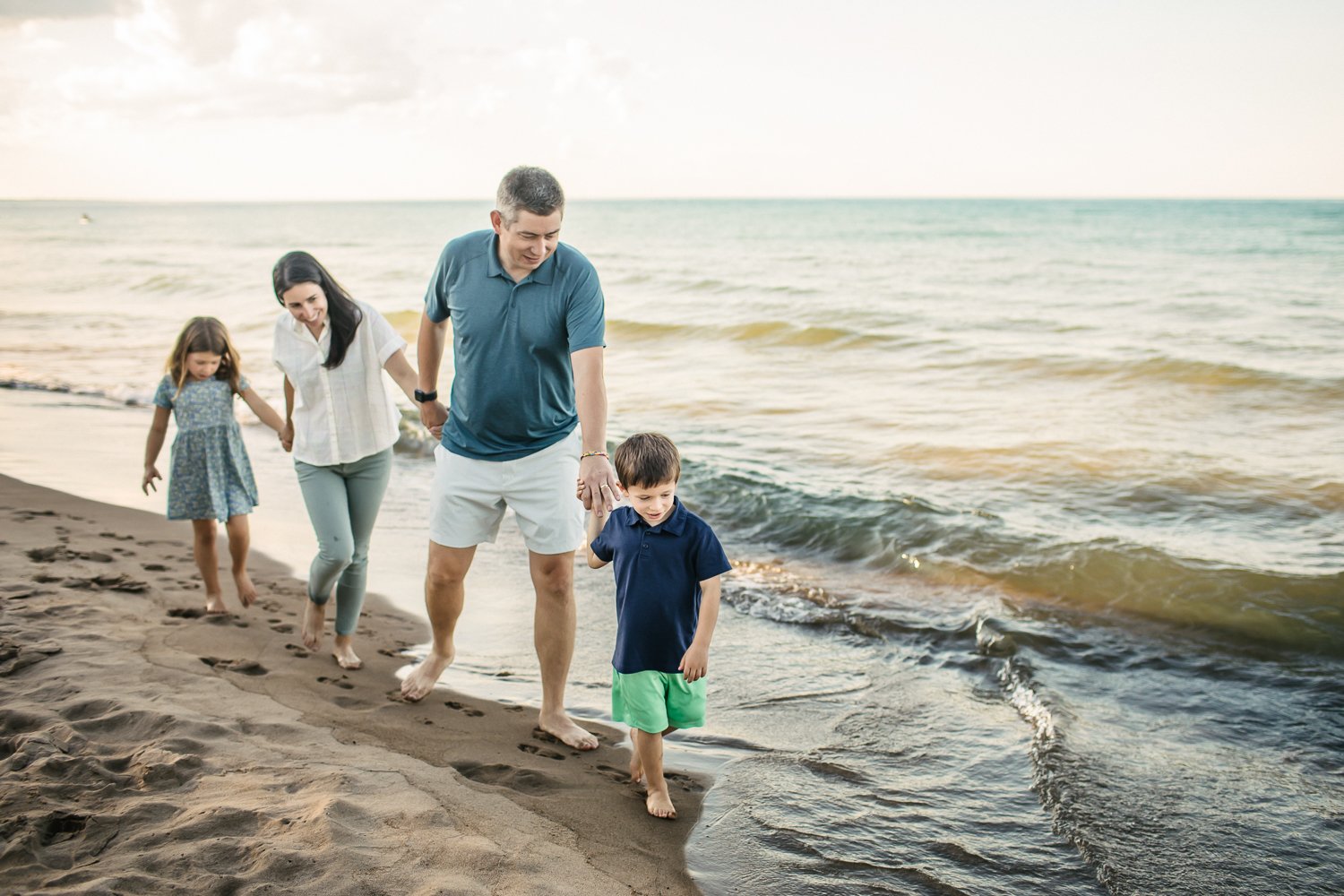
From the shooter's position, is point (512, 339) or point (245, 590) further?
point (245, 590)

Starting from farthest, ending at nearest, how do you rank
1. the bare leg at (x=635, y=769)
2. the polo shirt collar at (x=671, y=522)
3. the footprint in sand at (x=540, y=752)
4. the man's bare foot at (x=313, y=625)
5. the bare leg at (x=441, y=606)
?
the man's bare foot at (x=313, y=625), the bare leg at (x=441, y=606), the footprint in sand at (x=540, y=752), the bare leg at (x=635, y=769), the polo shirt collar at (x=671, y=522)

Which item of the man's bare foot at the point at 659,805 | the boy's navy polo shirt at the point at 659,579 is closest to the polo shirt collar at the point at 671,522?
the boy's navy polo shirt at the point at 659,579

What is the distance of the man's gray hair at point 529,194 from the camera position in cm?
336

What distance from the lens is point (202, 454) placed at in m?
5.05

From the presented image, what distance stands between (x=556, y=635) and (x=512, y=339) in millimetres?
1209

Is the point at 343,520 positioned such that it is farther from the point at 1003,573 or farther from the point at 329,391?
the point at 1003,573

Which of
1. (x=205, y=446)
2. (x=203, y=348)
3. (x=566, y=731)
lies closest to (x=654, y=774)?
(x=566, y=731)

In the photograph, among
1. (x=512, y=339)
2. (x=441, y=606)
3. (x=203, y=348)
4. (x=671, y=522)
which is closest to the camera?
(x=671, y=522)

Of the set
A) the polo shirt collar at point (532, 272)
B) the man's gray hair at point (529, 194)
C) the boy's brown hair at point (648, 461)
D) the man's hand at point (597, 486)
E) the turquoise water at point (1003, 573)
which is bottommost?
the turquoise water at point (1003, 573)

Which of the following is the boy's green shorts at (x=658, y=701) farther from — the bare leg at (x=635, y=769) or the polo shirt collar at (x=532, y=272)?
the polo shirt collar at (x=532, y=272)

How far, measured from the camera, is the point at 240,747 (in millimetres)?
3320

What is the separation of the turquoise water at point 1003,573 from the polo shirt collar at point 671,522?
1.04m

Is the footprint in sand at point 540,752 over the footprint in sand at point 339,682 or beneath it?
beneath

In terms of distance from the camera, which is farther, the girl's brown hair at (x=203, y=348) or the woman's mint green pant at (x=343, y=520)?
the girl's brown hair at (x=203, y=348)
